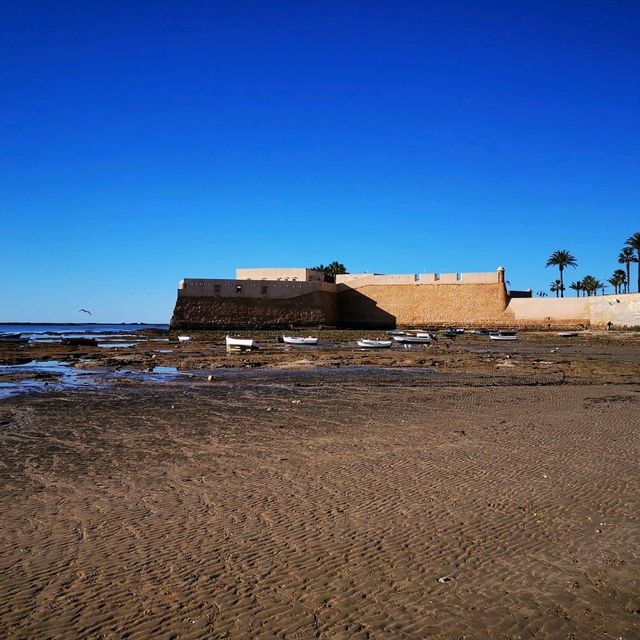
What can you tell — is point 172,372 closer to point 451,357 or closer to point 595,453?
point 451,357

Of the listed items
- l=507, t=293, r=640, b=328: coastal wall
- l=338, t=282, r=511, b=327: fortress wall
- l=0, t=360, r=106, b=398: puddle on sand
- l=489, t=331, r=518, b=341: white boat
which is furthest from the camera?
l=338, t=282, r=511, b=327: fortress wall

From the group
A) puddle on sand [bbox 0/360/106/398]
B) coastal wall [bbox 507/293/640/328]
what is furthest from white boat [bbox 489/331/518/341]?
puddle on sand [bbox 0/360/106/398]

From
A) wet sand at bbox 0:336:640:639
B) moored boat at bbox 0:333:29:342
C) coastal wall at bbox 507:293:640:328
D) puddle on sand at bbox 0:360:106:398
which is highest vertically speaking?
coastal wall at bbox 507:293:640:328

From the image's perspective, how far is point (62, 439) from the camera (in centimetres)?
920

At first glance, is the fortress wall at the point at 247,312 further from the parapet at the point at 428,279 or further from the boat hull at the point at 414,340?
the boat hull at the point at 414,340

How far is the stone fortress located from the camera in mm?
58594

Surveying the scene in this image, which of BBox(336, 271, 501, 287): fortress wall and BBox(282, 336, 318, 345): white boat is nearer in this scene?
BBox(282, 336, 318, 345): white boat

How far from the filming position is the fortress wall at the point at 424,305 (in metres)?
59.1

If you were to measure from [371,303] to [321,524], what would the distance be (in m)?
59.5

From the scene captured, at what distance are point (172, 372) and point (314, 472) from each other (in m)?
14.5

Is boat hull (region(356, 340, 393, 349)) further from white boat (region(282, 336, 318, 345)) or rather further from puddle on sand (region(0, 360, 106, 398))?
puddle on sand (region(0, 360, 106, 398))

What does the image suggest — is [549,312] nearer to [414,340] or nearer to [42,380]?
[414,340]

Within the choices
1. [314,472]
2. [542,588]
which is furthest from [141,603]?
[314,472]

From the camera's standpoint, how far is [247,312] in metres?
61.6
